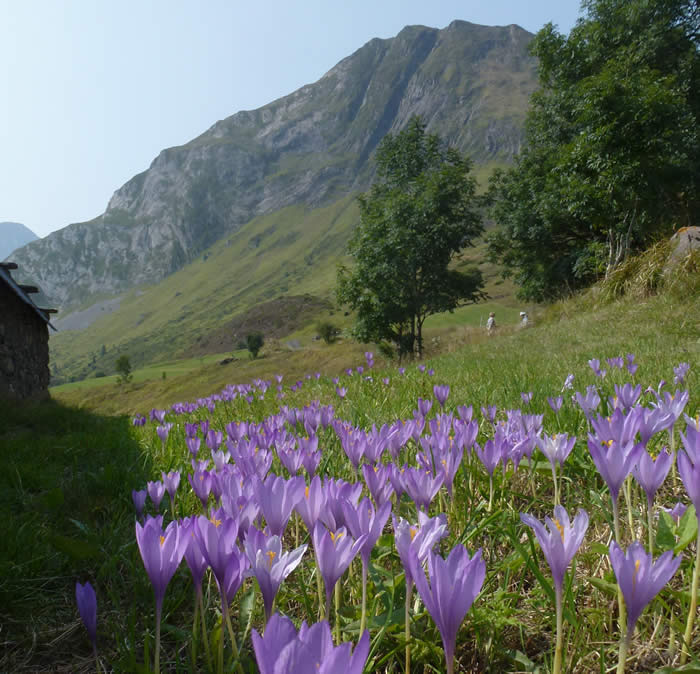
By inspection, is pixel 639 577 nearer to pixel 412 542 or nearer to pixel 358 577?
pixel 412 542

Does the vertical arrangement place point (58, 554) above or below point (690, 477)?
below

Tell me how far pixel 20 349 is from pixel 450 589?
21.5 m

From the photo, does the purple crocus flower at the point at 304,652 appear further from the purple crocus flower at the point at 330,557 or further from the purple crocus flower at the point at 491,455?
the purple crocus flower at the point at 491,455

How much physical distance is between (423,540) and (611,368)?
13.3ft

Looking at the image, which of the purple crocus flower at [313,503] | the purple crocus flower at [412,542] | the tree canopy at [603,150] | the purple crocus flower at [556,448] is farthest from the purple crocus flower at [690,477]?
the tree canopy at [603,150]

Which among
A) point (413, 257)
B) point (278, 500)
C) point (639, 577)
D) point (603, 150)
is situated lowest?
point (639, 577)

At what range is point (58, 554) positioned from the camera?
178 cm

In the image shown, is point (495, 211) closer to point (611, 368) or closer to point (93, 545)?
point (611, 368)

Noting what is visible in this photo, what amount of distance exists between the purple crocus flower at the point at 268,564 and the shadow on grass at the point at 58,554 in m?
0.67

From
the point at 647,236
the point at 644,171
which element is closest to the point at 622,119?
the point at 644,171

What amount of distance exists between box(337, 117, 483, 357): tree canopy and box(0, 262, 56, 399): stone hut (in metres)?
13.8

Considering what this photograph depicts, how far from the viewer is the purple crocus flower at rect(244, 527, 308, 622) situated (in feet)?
3.05

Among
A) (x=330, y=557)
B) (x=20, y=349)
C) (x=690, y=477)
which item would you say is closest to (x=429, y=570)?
(x=330, y=557)

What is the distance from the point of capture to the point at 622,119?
14219 millimetres
